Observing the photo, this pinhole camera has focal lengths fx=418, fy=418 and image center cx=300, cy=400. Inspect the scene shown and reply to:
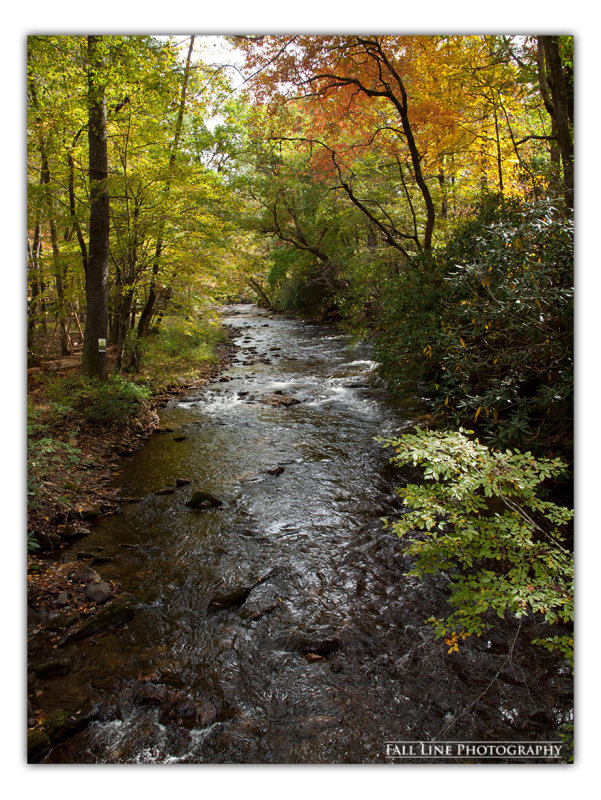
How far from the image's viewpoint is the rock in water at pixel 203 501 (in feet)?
15.3

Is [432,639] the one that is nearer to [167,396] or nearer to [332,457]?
[332,457]

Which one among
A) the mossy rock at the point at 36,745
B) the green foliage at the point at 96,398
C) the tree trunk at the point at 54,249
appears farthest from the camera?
the tree trunk at the point at 54,249

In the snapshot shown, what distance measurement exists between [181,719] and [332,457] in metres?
3.87

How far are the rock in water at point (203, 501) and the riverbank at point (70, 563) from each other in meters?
0.79

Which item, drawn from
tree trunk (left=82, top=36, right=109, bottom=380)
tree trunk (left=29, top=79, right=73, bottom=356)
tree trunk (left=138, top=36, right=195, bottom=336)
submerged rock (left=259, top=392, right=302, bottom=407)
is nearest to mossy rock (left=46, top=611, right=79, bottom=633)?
tree trunk (left=82, top=36, right=109, bottom=380)

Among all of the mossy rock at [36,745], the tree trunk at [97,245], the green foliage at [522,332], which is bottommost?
the mossy rock at [36,745]

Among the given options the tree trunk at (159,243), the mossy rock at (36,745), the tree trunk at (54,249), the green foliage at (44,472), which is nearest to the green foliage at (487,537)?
the mossy rock at (36,745)

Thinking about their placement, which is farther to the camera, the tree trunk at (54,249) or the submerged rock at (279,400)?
the submerged rock at (279,400)

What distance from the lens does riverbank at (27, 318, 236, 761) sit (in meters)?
2.46

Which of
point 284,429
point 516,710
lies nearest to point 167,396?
point 284,429

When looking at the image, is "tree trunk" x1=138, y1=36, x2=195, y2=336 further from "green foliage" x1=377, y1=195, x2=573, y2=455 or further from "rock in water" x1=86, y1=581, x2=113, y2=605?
"rock in water" x1=86, y1=581, x2=113, y2=605

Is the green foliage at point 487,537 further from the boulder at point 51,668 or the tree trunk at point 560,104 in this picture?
the tree trunk at point 560,104

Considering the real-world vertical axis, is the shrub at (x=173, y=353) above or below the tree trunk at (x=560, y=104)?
below

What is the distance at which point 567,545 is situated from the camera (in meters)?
3.00
